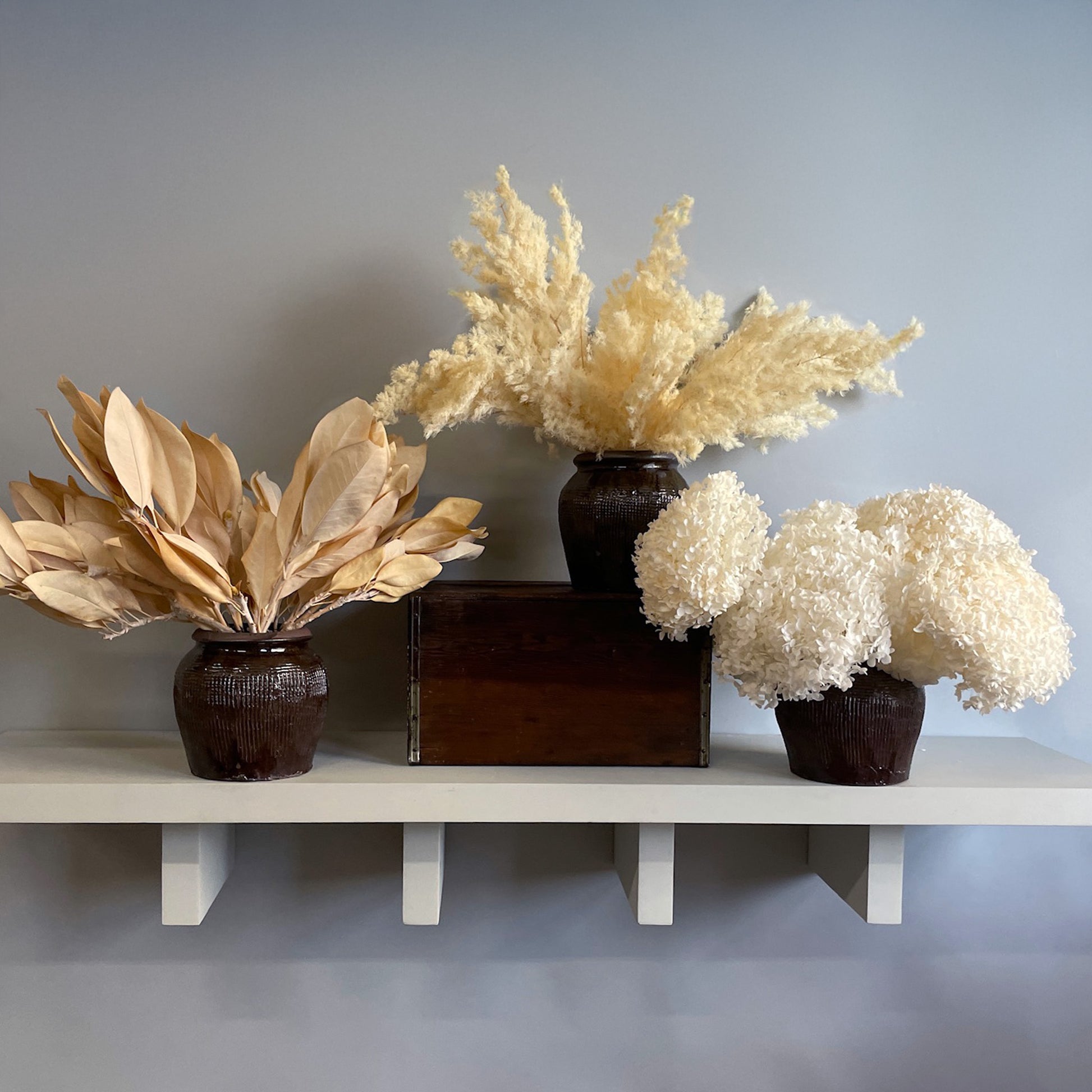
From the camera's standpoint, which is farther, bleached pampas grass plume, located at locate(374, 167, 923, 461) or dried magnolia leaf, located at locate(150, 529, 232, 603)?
bleached pampas grass plume, located at locate(374, 167, 923, 461)

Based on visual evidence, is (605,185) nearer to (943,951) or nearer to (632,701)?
(632,701)

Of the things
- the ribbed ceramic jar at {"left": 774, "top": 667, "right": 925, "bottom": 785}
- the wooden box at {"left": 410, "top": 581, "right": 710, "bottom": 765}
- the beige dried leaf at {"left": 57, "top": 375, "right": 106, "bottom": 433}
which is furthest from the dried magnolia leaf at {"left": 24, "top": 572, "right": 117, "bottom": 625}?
the ribbed ceramic jar at {"left": 774, "top": 667, "right": 925, "bottom": 785}

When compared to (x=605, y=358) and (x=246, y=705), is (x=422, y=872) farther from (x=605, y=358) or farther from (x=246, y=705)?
(x=605, y=358)

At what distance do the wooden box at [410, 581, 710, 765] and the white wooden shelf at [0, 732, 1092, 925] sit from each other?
2 cm

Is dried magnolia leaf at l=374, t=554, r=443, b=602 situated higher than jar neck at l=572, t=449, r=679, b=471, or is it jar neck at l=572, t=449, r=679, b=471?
jar neck at l=572, t=449, r=679, b=471

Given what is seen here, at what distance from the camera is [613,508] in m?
0.73

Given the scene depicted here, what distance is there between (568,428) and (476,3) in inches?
16.5

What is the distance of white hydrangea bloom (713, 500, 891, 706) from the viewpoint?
0.63 meters

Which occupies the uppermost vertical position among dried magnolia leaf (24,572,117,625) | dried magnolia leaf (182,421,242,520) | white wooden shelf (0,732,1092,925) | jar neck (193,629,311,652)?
dried magnolia leaf (182,421,242,520)

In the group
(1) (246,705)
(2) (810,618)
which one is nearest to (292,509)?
(1) (246,705)

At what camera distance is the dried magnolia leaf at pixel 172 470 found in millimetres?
636

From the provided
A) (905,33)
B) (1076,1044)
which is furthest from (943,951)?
(905,33)

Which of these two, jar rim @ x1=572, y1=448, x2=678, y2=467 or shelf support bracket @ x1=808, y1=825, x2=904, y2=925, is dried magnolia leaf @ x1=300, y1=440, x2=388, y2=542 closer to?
jar rim @ x1=572, y1=448, x2=678, y2=467

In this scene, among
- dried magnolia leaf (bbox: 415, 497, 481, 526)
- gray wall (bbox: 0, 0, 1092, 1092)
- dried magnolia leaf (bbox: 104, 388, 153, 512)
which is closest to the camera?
dried magnolia leaf (bbox: 104, 388, 153, 512)
